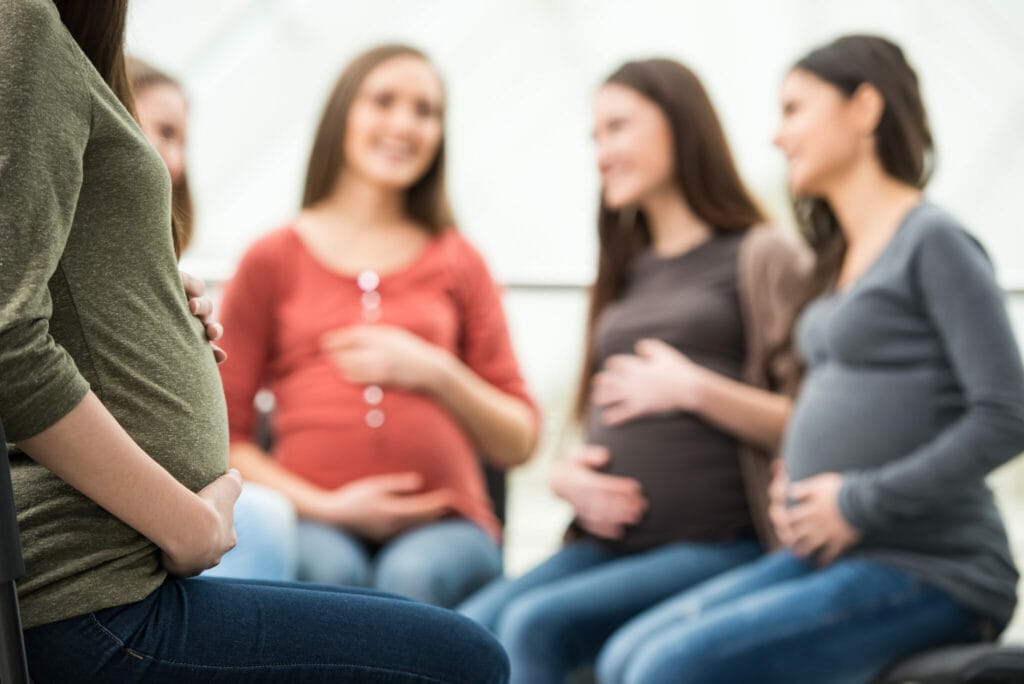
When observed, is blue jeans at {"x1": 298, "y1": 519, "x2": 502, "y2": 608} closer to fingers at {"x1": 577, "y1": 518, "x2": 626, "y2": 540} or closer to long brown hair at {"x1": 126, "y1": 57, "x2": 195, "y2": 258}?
fingers at {"x1": 577, "y1": 518, "x2": 626, "y2": 540}

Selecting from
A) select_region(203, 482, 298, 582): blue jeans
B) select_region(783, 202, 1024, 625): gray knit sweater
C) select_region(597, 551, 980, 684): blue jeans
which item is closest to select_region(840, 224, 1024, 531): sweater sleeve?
select_region(783, 202, 1024, 625): gray knit sweater

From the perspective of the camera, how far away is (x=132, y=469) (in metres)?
0.86

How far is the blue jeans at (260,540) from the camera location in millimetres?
1665

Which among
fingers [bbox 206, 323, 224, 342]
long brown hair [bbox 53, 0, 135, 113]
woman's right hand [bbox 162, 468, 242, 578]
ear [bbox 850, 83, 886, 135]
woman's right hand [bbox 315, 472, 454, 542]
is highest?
long brown hair [bbox 53, 0, 135, 113]

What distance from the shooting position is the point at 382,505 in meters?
1.97

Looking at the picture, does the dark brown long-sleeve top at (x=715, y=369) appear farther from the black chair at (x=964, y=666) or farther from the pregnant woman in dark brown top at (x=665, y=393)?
the black chair at (x=964, y=666)

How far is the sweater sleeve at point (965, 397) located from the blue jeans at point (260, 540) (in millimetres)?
849

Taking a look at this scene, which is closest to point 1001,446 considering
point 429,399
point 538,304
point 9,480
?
point 429,399

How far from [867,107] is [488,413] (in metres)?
0.84

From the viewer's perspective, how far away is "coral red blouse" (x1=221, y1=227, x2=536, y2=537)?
2035 millimetres

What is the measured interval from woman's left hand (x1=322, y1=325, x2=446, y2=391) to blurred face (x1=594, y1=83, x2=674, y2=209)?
0.49 metres

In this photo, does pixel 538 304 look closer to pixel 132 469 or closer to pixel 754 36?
pixel 132 469

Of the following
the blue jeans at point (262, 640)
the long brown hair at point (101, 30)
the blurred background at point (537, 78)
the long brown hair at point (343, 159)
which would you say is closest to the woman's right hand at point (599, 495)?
the long brown hair at point (343, 159)

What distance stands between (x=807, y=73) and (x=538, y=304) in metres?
1.26
